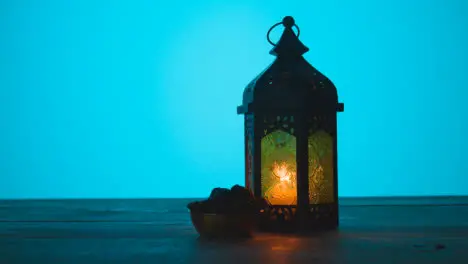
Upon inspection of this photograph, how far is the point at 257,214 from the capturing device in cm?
362

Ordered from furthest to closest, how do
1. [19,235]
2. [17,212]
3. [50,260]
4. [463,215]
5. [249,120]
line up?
[17,212] → [463,215] → [249,120] → [19,235] → [50,260]

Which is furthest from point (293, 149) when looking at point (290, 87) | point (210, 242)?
point (210, 242)

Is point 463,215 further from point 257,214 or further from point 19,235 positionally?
point 19,235

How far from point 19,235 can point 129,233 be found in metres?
0.60

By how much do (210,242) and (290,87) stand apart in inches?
42.9

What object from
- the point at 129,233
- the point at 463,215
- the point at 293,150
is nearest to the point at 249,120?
the point at 293,150

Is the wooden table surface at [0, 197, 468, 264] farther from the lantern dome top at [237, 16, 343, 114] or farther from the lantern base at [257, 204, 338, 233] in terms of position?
the lantern dome top at [237, 16, 343, 114]

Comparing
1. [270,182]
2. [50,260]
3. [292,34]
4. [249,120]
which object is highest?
[292,34]

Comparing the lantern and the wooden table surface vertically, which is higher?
the lantern

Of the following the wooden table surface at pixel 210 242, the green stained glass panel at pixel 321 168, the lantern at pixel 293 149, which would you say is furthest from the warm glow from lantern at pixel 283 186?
the wooden table surface at pixel 210 242

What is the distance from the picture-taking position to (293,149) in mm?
4020

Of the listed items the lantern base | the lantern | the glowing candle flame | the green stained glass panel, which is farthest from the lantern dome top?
the lantern base

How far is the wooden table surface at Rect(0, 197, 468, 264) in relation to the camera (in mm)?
2873

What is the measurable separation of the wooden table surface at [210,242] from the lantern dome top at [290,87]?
74 cm
